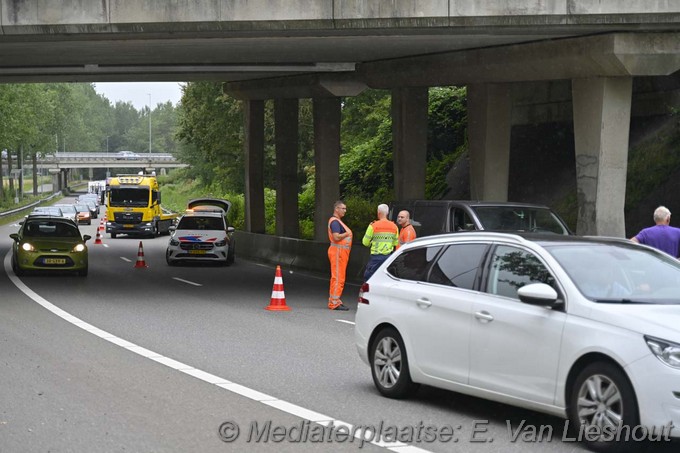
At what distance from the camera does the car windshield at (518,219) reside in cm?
1858

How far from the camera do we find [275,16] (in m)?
21.8

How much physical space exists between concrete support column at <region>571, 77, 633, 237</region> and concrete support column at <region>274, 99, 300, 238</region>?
63.2 feet

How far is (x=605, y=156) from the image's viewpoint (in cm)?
2238

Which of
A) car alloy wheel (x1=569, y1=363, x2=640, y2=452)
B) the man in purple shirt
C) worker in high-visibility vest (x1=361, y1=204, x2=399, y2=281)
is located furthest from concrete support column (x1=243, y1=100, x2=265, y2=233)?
car alloy wheel (x1=569, y1=363, x2=640, y2=452)

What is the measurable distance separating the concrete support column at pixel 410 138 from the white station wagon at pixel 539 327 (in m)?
22.0

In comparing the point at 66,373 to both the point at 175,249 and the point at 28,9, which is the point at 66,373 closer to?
the point at 28,9

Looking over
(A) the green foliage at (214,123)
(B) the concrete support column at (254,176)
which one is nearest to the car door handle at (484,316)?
(B) the concrete support column at (254,176)

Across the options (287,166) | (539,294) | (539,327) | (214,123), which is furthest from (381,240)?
(214,123)

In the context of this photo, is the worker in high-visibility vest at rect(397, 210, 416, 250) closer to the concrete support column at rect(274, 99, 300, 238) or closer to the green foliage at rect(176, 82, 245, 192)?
the concrete support column at rect(274, 99, 300, 238)

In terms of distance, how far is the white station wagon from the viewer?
8.05 meters

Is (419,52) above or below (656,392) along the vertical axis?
above

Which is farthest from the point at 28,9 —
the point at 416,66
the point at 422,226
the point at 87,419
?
the point at 87,419

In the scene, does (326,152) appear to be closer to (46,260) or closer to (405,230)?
(46,260)

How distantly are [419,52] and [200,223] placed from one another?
980cm
